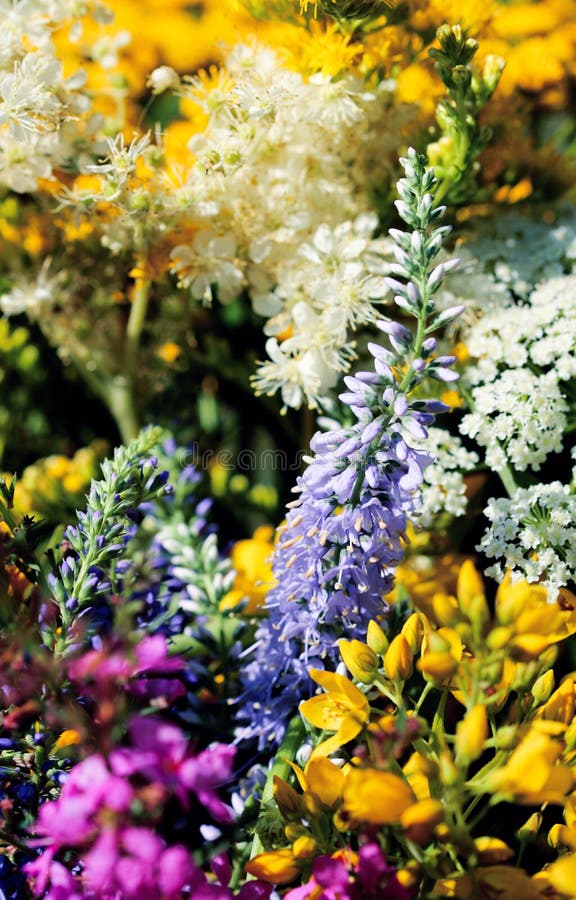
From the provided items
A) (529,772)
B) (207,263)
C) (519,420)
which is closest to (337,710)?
(529,772)

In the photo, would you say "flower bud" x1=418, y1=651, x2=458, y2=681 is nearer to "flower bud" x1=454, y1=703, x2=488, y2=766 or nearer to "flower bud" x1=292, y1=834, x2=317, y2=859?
"flower bud" x1=454, y1=703, x2=488, y2=766

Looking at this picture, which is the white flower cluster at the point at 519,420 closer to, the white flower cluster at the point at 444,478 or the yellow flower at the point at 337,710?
the white flower cluster at the point at 444,478

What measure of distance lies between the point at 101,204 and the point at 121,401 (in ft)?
0.80

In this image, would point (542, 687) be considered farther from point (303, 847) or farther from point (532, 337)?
point (532, 337)

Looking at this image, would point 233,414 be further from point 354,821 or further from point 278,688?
point 354,821

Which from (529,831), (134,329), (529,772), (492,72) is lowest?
(529,831)

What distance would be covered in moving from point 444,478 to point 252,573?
206 mm

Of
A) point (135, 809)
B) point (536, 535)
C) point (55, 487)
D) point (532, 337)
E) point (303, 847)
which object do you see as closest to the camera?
point (135, 809)

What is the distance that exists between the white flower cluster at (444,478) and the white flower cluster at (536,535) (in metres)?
0.05

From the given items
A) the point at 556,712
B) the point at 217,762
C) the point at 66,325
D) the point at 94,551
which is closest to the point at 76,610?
the point at 94,551

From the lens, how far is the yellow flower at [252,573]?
2.20ft

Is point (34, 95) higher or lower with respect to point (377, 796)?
higher

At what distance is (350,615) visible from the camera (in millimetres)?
523

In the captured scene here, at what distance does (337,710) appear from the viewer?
48cm
